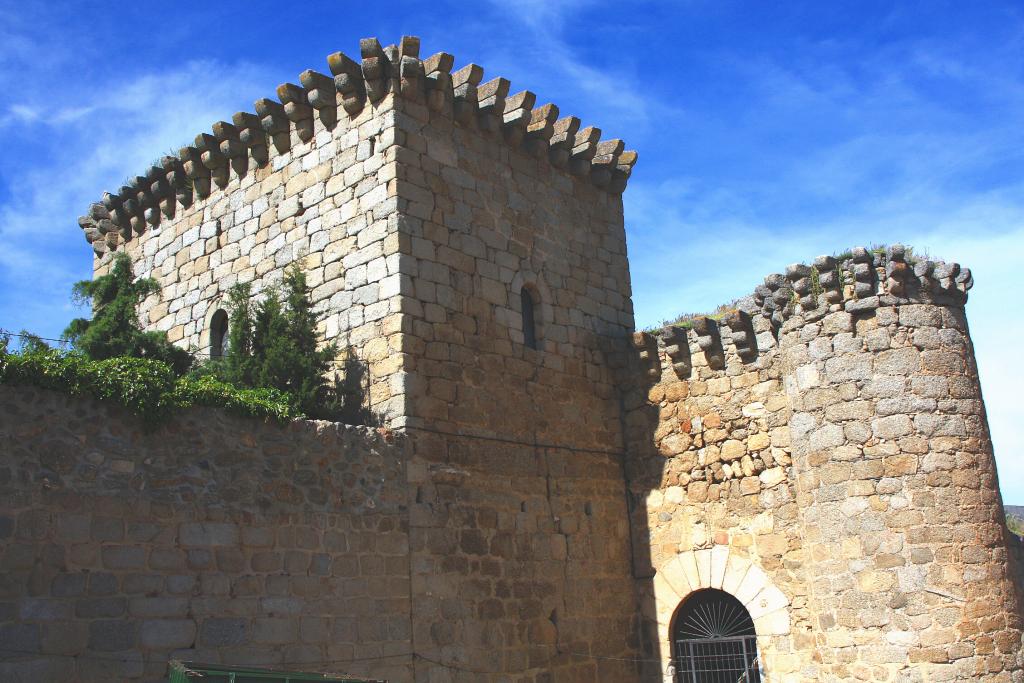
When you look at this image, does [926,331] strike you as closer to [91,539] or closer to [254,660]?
[254,660]

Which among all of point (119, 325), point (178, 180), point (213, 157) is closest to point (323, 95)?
point (213, 157)

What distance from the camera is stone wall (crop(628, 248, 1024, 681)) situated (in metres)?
9.09

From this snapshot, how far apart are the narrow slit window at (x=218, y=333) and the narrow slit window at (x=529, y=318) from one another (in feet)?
10.5

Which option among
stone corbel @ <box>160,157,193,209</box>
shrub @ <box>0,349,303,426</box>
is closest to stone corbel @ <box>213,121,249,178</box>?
stone corbel @ <box>160,157,193,209</box>

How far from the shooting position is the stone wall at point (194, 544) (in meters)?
6.91

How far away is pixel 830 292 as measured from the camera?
10.0 metres

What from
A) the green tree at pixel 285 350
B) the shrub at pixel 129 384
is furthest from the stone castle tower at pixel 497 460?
the green tree at pixel 285 350

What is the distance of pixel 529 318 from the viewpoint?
37.3 feet

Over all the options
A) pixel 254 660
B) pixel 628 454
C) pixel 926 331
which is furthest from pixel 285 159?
pixel 926 331

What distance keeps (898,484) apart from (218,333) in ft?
23.1

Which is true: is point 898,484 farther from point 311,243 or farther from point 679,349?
point 311,243

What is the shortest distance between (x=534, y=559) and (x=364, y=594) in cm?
209

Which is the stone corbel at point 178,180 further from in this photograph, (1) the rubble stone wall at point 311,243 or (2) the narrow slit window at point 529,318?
(2) the narrow slit window at point 529,318

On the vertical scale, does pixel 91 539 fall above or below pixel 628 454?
below
